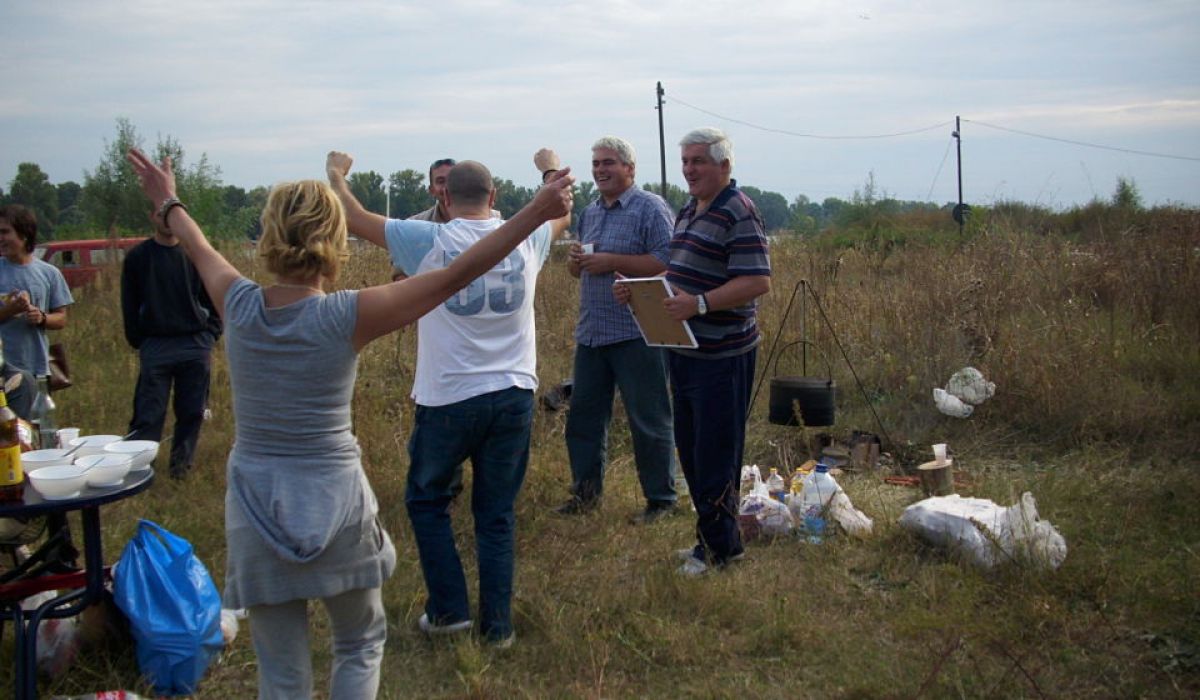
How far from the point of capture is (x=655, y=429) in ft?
16.2

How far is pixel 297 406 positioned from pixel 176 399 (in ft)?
13.1

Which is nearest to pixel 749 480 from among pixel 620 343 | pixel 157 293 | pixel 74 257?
pixel 620 343

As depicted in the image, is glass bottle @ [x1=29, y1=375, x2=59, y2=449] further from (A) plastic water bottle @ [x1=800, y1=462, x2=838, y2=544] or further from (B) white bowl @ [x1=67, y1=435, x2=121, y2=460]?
(A) plastic water bottle @ [x1=800, y1=462, x2=838, y2=544]

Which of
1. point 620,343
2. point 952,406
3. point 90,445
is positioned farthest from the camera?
point 952,406

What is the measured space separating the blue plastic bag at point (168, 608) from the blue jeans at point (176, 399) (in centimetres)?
249

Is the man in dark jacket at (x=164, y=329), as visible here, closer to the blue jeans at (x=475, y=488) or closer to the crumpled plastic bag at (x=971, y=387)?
the blue jeans at (x=475, y=488)

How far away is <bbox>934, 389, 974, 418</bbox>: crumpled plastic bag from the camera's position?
6.34 metres

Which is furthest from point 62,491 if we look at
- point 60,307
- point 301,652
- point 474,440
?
point 60,307

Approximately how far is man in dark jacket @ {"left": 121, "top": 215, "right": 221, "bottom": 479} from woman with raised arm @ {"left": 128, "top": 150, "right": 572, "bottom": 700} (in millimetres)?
3496

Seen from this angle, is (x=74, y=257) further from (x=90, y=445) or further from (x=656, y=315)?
(x=656, y=315)

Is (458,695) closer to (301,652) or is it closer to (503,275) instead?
(301,652)

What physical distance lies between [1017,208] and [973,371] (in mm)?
8693

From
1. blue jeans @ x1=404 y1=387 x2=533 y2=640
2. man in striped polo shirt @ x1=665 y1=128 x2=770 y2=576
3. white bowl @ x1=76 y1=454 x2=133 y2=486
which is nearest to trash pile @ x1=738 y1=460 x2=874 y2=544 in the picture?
man in striped polo shirt @ x1=665 y1=128 x2=770 y2=576

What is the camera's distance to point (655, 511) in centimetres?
499
